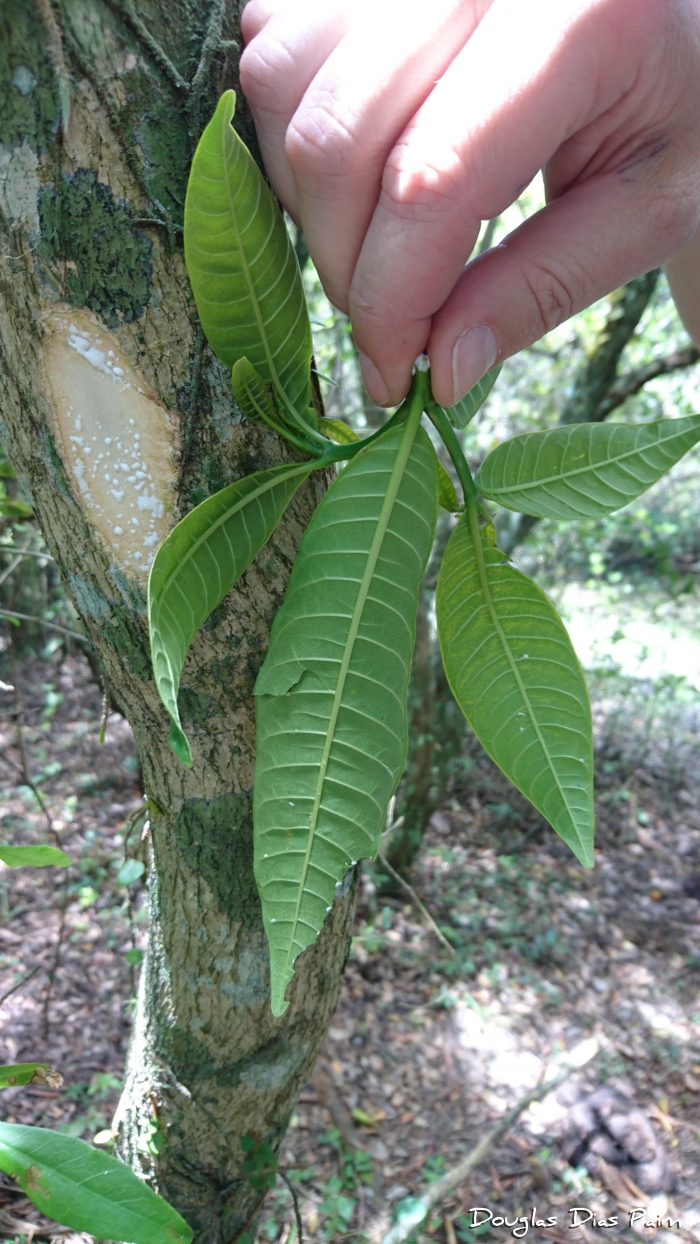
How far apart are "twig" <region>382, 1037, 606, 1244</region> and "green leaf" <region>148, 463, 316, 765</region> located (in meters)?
1.72

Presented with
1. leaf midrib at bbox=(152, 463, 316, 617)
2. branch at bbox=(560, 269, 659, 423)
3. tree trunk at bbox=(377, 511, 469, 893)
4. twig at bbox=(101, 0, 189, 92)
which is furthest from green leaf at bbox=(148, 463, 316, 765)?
branch at bbox=(560, 269, 659, 423)

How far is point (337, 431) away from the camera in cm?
76

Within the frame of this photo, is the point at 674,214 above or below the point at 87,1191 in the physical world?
above

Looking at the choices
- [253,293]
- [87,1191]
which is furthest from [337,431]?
[87,1191]

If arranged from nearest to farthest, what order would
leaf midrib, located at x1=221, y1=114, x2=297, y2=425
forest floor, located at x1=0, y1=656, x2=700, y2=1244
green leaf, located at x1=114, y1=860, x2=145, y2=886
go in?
leaf midrib, located at x1=221, y1=114, x2=297, y2=425 → green leaf, located at x1=114, y1=860, x2=145, y2=886 → forest floor, located at x1=0, y1=656, x2=700, y2=1244

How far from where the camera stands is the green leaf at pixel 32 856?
84 cm

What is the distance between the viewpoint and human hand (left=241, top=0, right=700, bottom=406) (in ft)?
1.73

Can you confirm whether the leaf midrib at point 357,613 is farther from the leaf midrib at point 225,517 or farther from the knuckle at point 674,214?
the knuckle at point 674,214

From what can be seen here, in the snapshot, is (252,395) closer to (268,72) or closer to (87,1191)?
(268,72)

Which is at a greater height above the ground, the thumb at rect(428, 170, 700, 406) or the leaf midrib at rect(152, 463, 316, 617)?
the thumb at rect(428, 170, 700, 406)

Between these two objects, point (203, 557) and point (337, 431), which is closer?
point (203, 557)

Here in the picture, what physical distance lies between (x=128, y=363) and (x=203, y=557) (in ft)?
0.63

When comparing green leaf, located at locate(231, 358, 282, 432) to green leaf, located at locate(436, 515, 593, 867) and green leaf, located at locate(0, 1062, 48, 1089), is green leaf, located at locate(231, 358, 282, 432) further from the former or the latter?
green leaf, located at locate(0, 1062, 48, 1089)

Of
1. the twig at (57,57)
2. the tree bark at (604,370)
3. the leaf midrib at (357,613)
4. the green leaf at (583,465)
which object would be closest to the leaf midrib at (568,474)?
the green leaf at (583,465)
